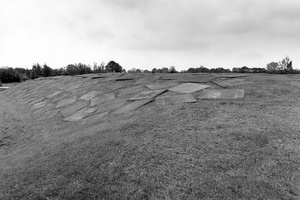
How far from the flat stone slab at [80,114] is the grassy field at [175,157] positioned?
2.96 ft

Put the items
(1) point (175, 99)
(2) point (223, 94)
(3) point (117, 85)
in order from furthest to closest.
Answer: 1. (3) point (117, 85)
2. (1) point (175, 99)
3. (2) point (223, 94)

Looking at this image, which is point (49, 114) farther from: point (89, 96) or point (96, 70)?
point (96, 70)

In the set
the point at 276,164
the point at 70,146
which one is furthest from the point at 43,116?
the point at 276,164

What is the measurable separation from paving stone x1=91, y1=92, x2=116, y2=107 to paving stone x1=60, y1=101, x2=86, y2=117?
0.36 meters

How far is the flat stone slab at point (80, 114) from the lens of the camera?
188 inches

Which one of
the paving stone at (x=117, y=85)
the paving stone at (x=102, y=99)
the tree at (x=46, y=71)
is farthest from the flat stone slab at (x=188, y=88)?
the tree at (x=46, y=71)

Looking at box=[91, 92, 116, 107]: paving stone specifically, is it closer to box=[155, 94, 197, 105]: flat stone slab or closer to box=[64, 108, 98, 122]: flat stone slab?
box=[64, 108, 98, 122]: flat stone slab

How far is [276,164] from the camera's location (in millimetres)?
1947

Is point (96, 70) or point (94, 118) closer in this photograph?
point (94, 118)

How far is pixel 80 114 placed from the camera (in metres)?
5.05

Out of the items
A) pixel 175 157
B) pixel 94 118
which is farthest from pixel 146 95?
pixel 175 157

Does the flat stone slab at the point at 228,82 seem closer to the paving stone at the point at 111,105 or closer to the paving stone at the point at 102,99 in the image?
the paving stone at the point at 111,105

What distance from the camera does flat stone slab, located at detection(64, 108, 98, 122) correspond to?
478cm

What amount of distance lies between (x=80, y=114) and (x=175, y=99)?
273 centimetres
